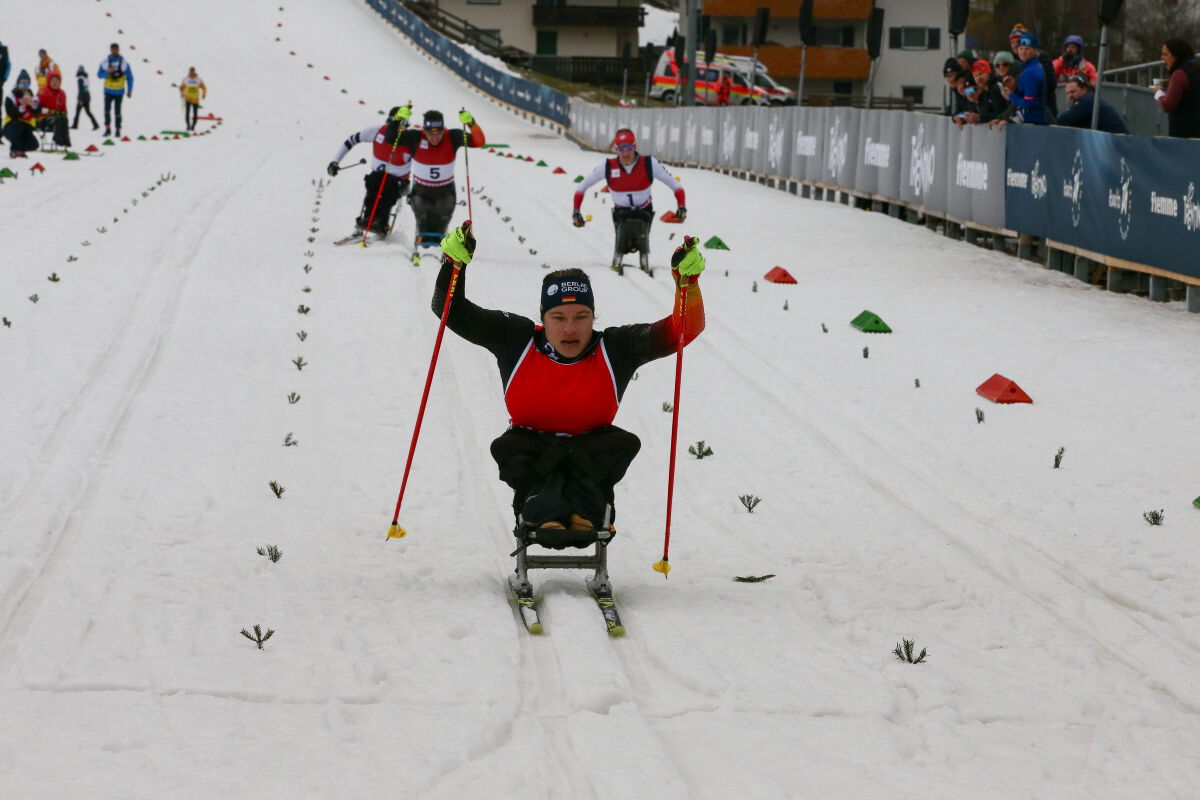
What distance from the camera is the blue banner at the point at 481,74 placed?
51.2 m

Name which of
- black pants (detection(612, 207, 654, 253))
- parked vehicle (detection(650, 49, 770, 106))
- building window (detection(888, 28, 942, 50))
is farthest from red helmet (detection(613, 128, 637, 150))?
building window (detection(888, 28, 942, 50))

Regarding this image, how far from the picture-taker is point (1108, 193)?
15.1m

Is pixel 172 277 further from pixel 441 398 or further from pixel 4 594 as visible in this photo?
pixel 4 594

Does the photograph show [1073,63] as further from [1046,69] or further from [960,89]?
[960,89]

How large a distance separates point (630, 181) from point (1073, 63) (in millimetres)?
6297

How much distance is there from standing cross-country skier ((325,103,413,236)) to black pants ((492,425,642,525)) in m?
11.7

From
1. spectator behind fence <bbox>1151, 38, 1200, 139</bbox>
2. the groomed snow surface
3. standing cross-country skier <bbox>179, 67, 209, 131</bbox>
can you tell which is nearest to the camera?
the groomed snow surface

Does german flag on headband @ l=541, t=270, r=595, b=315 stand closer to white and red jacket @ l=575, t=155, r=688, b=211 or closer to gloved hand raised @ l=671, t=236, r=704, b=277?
gloved hand raised @ l=671, t=236, r=704, b=277

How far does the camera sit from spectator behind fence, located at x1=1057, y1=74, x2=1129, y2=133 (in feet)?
51.5

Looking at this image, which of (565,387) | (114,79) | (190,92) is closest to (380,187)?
(565,387)

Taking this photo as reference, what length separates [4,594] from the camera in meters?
5.90

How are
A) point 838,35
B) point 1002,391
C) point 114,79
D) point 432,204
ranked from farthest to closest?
point 838,35, point 114,79, point 432,204, point 1002,391

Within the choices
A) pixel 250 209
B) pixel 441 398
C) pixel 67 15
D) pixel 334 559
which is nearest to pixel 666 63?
pixel 67 15

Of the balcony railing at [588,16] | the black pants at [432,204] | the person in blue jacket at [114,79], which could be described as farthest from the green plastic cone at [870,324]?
the balcony railing at [588,16]
